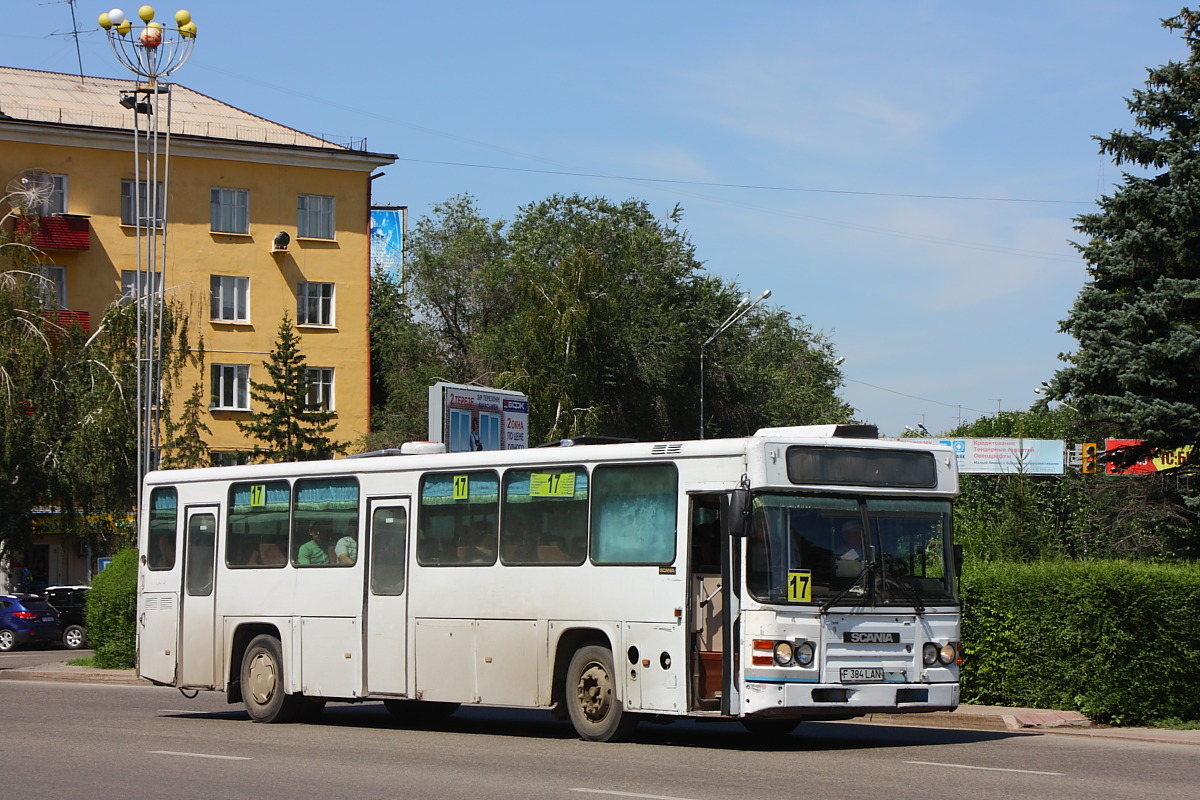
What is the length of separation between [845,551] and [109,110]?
52.3 meters

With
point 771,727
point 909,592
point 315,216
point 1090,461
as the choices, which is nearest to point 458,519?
point 771,727

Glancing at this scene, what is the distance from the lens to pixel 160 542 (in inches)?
803

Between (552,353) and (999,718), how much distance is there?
43.1m

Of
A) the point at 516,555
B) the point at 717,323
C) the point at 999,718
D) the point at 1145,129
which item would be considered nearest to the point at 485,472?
the point at 516,555

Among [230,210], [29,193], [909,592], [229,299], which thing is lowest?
[909,592]

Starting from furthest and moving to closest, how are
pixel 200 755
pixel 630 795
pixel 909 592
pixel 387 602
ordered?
pixel 387 602 < pixel 909 592 < pixel 200 755 < pixel 630 795

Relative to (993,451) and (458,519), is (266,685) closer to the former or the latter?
(458,519)

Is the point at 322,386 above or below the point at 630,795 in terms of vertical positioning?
above

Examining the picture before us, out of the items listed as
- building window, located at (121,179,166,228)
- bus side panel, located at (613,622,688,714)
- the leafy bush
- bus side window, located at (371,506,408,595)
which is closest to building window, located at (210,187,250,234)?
building window, located at (121,179,166,228)

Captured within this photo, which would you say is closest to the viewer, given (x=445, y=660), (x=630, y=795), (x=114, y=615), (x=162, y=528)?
(x=630, y=795)

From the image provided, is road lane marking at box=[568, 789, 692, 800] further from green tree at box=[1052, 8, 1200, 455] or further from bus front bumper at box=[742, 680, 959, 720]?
green tree at box=[1052, 8, 1200, 455]

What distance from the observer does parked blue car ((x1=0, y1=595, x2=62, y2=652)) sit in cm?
4012

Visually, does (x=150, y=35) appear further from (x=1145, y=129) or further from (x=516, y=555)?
(x=516, y=555)

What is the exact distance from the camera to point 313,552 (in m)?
18.1
